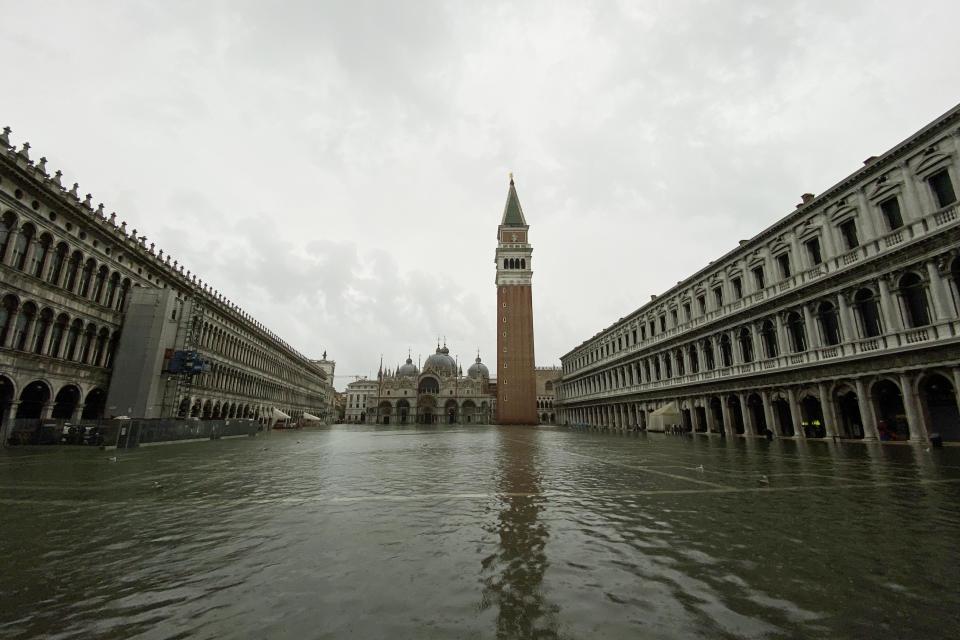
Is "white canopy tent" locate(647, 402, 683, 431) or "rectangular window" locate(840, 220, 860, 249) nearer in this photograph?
"rectangular window" locate(840, 220, 860, 249)

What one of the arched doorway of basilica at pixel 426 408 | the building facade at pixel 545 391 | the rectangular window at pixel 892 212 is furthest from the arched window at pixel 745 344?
the arched doorway of basilica at pixel 426 408

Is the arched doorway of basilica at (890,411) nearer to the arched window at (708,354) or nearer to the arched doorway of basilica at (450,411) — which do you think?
the arched window at (708,354)

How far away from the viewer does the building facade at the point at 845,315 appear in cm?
1941

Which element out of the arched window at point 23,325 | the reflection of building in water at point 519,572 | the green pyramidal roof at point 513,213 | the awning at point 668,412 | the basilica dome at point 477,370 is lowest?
the reflection of building in water at point 519,572

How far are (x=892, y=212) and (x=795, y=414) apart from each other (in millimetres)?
11865

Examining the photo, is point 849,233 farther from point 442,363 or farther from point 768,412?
point 442,363

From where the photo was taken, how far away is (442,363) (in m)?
122

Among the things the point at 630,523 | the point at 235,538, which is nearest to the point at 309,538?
the point at 235,538

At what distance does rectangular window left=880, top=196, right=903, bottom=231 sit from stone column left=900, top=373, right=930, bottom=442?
7266 mm

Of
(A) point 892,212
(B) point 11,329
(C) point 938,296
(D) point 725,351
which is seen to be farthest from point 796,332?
(B) point 11,329

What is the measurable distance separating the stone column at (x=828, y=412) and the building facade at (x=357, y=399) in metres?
115

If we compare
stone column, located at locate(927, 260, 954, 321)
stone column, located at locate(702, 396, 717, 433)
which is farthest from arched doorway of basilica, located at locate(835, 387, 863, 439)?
stone column, located at locate(702, 396, 717, 433)

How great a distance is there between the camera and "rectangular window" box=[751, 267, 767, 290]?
2981cm

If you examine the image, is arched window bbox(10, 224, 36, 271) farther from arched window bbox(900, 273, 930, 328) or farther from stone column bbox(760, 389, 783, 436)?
arched window bbox(900, 273, 930, 328)
